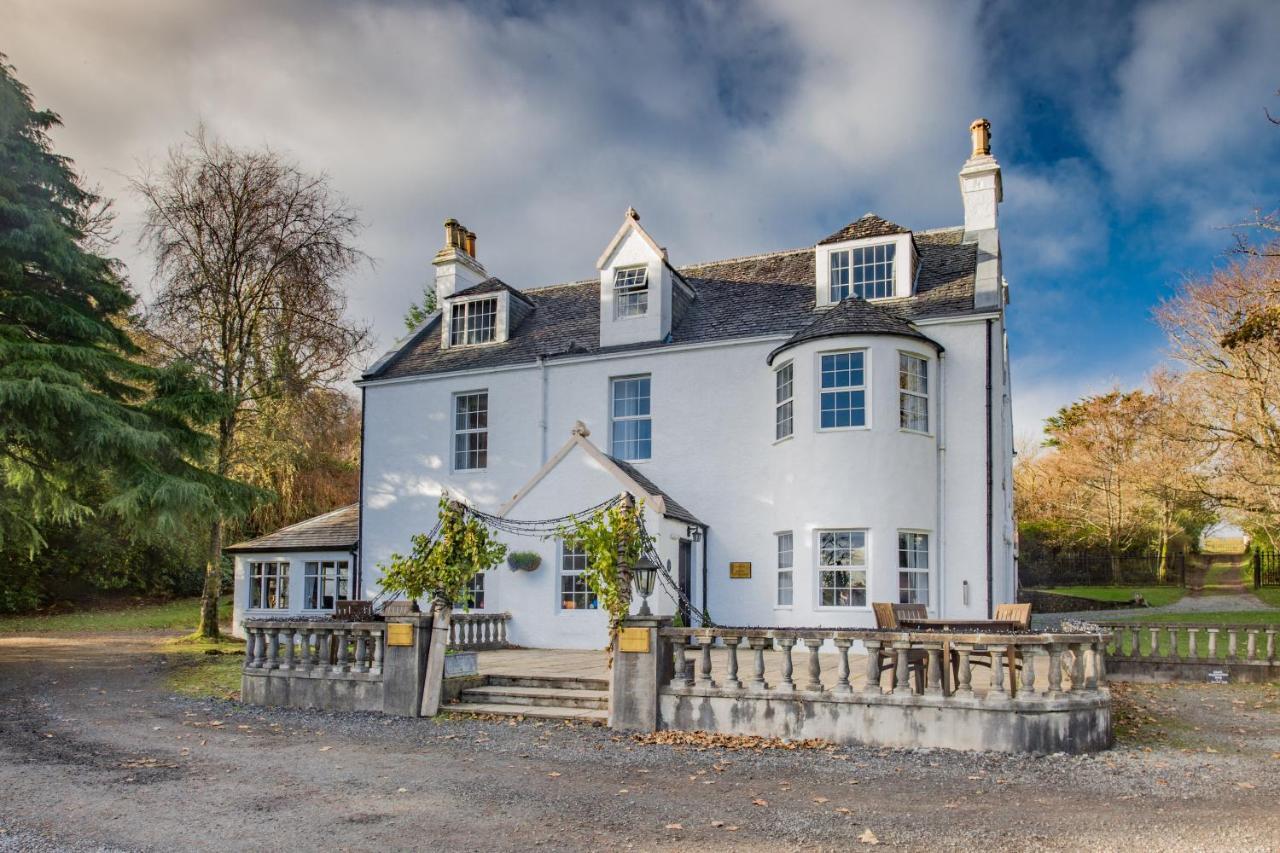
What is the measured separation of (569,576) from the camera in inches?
755

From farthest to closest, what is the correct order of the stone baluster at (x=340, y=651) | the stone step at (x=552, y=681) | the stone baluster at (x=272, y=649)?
the stone baluster at (x=272, y=649), the stone baluster at (x=340, y=651), the stone step at (x=552, y=681)

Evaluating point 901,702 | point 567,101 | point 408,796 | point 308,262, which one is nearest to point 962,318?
point 567,101

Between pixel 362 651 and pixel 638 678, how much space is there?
4.31 m

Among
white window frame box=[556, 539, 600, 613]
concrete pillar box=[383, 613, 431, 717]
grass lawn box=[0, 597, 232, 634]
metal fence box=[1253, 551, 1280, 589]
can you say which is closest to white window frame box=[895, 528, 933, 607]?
white window frame box=[556, 539, 600, 613]

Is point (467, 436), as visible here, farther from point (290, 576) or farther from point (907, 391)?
point (907, 391)

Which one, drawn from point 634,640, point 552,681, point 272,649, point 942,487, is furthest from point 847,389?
point 272,649

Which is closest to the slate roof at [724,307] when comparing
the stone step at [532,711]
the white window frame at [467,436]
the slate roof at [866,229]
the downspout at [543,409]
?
the slate roof at [866,229]

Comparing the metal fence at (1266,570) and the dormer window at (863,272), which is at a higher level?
the dormer window at (863,272)

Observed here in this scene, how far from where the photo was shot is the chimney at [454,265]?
25.5 metres

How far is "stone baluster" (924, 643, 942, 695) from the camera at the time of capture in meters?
9.81

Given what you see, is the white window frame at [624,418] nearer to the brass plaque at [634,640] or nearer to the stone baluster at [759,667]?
the brass plaque at [634,640]

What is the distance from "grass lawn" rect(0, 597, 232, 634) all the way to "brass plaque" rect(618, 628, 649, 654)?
23483 mm

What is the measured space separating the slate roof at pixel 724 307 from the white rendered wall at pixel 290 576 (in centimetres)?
513

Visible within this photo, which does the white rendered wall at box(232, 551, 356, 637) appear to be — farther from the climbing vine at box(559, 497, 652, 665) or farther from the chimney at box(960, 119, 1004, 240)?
the chimney at box(960, 119, 1004, 240)
